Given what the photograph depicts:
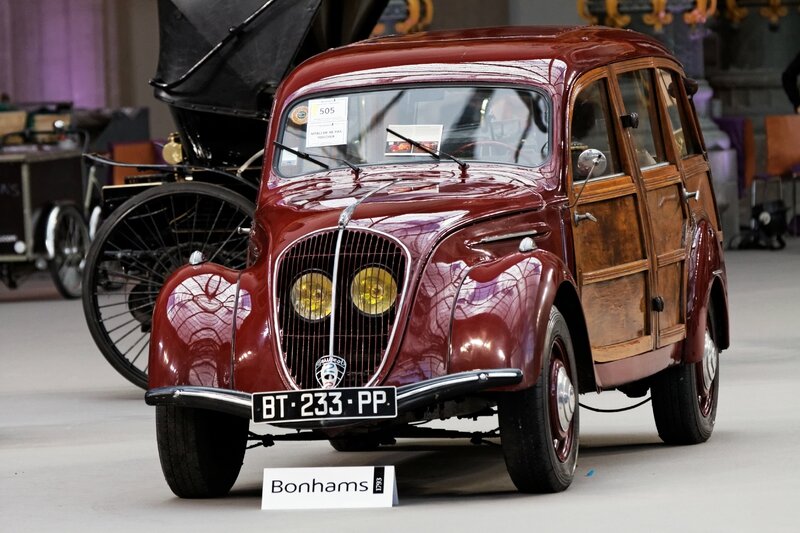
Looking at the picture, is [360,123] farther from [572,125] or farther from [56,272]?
[56,272]

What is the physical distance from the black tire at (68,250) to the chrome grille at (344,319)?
1083 centimetres

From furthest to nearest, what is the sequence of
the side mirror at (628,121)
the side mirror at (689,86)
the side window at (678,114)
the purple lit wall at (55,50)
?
the purple lit wall at (55,50) → the side mirror at (689,86) → the side window at (678,114) → the side mirror at (628,121)

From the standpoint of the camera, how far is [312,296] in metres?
7.30

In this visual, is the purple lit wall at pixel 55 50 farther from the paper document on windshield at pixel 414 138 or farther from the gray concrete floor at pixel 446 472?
the paper document on windshield at pixel 414 138

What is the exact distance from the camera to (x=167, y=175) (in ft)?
39.2

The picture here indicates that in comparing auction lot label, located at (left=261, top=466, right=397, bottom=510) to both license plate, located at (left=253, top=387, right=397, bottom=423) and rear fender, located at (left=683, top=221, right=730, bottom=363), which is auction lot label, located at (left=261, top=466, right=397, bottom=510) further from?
rear fender, located at (left=683, top=221, right=730, bottom=363)

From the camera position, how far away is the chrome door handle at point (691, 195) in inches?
355

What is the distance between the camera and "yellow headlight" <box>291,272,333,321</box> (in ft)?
23.8

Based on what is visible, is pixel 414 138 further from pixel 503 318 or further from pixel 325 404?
pixel 325 404

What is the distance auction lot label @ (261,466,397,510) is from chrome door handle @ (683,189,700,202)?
2.40m

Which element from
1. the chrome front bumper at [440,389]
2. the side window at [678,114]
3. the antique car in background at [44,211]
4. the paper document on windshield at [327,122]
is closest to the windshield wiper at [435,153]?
the paper document on windshield at [327,122]

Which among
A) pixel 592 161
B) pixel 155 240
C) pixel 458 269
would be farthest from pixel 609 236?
pixel 155 240

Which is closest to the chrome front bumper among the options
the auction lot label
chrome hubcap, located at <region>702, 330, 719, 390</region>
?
the auction lot label

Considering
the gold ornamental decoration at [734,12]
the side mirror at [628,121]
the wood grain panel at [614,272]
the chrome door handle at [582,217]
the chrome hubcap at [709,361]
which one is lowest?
the chrome hubcap at [709,361]
